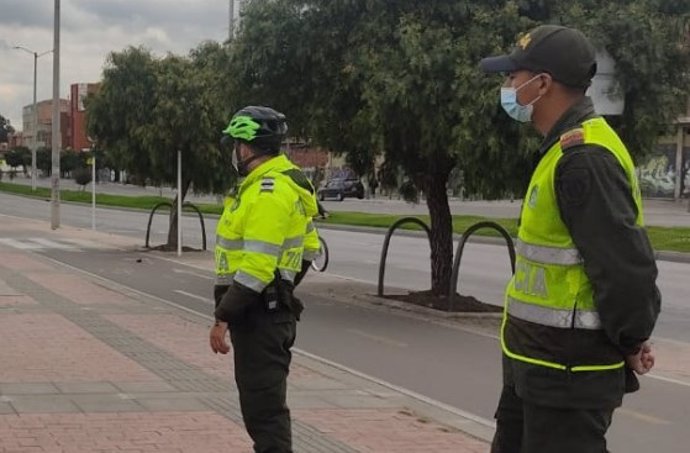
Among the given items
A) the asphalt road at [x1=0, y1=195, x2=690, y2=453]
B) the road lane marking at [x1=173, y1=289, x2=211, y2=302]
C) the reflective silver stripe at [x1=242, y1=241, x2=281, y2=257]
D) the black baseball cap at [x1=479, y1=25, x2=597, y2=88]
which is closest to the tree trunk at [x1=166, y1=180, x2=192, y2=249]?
the asphalt road at [x1=0, y1=195, x2=690, y2=453]

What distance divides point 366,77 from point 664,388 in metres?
5.03

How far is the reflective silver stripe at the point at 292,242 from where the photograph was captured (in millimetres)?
4500

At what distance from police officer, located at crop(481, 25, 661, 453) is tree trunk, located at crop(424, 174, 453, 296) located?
9.64 metres

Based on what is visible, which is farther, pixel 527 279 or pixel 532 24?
pixel 532 24

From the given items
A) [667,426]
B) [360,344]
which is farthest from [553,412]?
[360,344]

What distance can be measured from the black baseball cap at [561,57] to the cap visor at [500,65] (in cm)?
2

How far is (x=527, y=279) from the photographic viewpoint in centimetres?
307

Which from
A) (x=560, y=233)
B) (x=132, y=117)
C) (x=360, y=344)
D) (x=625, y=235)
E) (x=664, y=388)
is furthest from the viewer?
(x=132, y=117)

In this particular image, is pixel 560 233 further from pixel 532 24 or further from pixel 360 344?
pixel 532 24

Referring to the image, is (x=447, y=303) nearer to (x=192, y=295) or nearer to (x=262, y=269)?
(x=192, y=295)

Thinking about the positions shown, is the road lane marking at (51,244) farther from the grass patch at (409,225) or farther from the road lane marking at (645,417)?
the road lane marking at (645,417)

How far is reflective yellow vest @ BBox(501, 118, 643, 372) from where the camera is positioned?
115 inches

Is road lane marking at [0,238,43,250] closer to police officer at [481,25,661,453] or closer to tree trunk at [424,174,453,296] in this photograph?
tree trunk at [424,174,453,296]

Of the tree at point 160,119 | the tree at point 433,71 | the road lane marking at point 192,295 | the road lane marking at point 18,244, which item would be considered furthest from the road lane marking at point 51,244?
the tree at point 433,71
